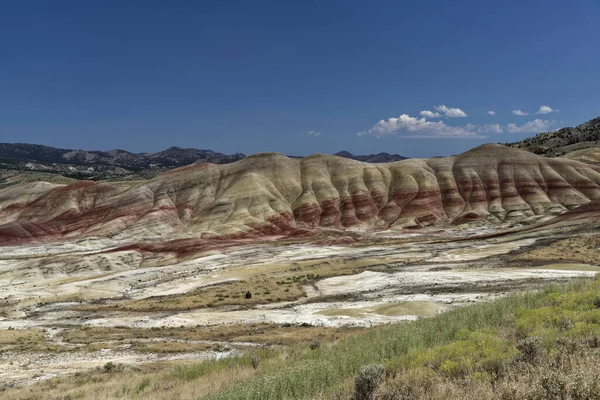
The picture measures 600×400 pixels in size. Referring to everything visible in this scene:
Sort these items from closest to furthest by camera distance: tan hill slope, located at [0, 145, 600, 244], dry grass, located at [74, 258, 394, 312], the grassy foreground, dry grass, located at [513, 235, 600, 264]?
the grassy foreground, dry grass, located at [74, 258, 394, 312], dry grass, located at [513, 235, 600, 264], tan hill slope, located at [0, 145, 600, 244]

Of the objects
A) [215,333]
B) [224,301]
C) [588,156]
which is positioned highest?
[588,156]

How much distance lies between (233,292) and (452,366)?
1756 inches

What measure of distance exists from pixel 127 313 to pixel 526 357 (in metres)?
43.0

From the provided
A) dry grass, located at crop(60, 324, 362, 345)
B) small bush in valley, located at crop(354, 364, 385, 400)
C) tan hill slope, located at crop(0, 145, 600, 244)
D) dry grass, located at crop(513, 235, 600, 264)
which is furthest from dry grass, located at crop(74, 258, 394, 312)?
tan hill slope, located at crop(0, 145, 600, 244)

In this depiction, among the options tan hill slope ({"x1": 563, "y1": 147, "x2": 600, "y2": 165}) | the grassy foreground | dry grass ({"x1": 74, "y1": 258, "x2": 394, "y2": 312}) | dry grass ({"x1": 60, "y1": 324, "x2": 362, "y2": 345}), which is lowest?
dry grass ({"x1": 74, "y1": 258, "x2": 394, "y2": 312})

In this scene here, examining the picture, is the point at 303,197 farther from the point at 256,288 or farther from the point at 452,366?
the point at 452,366

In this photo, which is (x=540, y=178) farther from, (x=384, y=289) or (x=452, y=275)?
(x=384, y=289)

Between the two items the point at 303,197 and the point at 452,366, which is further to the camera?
the point at 303,197

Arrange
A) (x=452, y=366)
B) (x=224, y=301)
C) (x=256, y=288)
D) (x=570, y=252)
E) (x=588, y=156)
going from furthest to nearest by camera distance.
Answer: (x=588, y=156), (x=570, y=252), (x=256, y=288), (x=224, y=301), (x=452, y=366)

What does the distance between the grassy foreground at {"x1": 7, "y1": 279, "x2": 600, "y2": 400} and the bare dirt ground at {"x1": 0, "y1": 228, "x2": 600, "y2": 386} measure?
30.2 feet

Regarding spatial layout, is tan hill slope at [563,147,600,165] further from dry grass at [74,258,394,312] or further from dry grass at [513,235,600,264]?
dry grass at [74,258,394,312]

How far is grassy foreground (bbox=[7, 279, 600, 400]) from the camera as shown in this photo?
7297 mm

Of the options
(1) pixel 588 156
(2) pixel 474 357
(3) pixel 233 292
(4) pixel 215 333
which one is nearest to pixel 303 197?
(3) pixel 233 292

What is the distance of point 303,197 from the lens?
138 metres
